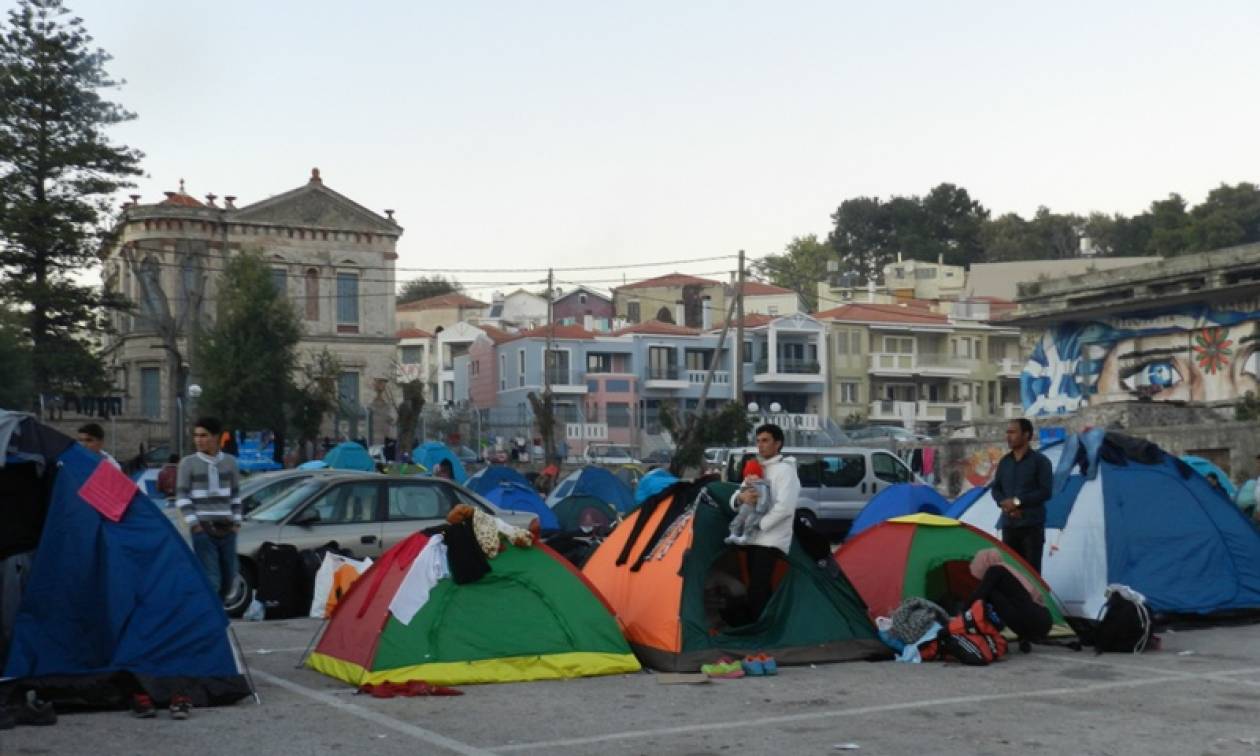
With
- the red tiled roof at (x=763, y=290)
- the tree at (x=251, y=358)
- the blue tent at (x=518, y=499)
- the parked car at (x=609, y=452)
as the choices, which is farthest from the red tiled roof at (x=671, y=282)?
the blue tent at (x=518, y=499)

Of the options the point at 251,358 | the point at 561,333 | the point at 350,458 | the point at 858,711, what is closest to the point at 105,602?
the point at 858,711

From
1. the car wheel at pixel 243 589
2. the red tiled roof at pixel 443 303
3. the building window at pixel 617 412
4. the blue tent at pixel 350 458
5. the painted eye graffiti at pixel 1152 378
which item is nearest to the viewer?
the car wheel at pixel 243 589

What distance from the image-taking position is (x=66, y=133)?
4469cm

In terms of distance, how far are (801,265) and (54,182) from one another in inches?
2340

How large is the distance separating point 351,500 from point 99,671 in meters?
7.09

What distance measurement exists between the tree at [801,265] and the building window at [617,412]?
947 inches

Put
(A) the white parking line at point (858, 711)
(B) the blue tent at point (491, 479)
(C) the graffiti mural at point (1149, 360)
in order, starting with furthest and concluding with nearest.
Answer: (C) the graffiti mural at point (1149, 360), (B) the blue tent at point (491, 479), (A) the white parking line at point (858, 711)

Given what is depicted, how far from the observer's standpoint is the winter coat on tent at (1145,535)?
44.2 ft

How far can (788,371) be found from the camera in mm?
70875

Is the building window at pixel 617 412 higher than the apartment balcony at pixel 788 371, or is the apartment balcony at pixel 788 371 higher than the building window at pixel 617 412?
the apartment balcony at pixel 788 371

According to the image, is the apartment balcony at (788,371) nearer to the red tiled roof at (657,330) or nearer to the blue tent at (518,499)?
the red tiled roof at (657,330)

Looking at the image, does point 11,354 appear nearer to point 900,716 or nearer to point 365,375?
point 365,375

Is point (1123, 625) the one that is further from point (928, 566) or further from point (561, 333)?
point (561, 333)

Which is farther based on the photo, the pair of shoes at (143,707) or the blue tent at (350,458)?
the blue tent at (350,458)
